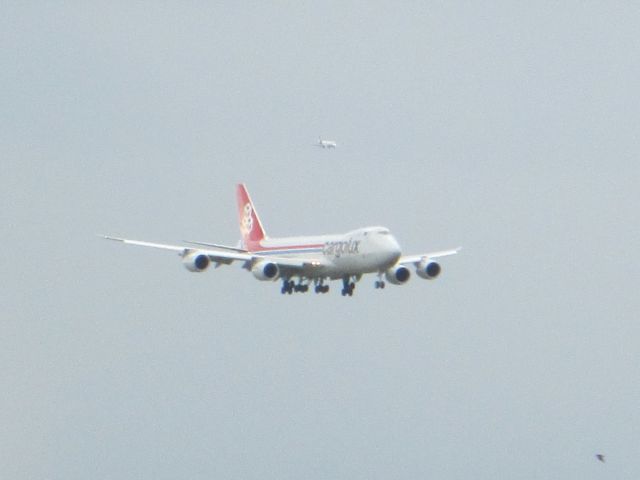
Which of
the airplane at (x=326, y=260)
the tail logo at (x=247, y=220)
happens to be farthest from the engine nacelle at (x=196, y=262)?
the tail logo at (x=247, y=220)

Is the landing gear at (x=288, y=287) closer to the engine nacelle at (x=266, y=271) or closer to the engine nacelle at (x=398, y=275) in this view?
the engine nacelle at (x=266, y=271)

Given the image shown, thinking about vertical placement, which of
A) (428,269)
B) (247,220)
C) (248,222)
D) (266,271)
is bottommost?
(266,271)

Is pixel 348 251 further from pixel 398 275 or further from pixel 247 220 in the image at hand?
pixel 247 220

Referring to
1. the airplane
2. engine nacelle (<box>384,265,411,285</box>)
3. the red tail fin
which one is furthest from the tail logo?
engine nacelle (<box>384,265,411,285</box>)

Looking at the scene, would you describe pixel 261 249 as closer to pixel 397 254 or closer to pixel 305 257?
pixel 305 257

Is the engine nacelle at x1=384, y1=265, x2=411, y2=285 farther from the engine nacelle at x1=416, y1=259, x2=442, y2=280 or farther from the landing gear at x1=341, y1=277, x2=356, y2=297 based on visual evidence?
the landing gear at x1=341, y1=277, x2=356, y2=297

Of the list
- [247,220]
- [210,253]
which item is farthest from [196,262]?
[247,220]
